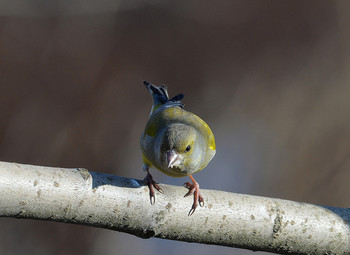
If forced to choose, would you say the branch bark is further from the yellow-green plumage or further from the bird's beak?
the yellow-green plumage

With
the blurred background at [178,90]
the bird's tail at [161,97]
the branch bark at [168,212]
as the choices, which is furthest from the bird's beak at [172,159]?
the blurred background at [178,90]

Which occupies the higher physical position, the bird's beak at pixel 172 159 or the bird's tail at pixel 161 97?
the bird's tail at pixel 161 97

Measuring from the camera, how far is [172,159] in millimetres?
3090

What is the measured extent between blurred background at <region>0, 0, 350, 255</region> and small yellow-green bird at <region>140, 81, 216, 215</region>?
129 cm

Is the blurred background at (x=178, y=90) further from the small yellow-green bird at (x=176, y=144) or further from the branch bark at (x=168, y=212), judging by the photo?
the branch bark at (x=168, y=212)

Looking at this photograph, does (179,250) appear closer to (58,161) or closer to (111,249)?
(111,249)

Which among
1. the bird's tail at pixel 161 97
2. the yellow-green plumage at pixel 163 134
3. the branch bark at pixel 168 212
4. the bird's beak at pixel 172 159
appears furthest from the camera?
the bird's tail at pixel 161 97

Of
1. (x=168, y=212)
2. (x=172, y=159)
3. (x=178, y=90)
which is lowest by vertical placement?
(x=168, y=212)

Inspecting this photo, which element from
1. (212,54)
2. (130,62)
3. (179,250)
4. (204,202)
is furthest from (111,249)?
(204,202)

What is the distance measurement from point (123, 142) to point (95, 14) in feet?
3.88

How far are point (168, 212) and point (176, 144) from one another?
683 millimetres

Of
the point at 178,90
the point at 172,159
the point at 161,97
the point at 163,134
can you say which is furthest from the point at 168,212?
the point at 178,90

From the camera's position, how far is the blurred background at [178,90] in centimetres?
472

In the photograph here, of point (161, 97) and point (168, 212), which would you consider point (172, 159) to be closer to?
point (168, 212)
